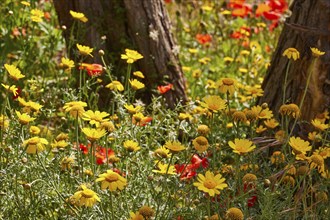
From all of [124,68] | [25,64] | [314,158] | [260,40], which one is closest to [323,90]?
[314,158]

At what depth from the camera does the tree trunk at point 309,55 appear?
3.44 metres

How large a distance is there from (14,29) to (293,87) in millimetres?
1755

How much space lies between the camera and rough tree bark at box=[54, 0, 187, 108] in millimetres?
4137

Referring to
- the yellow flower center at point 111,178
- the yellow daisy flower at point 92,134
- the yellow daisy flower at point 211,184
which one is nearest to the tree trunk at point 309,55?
the yellow daisy flower at point 211,184

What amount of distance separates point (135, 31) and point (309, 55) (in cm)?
105

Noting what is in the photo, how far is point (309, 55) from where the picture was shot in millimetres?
3451

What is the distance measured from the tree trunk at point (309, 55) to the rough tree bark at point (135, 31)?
2.63ft

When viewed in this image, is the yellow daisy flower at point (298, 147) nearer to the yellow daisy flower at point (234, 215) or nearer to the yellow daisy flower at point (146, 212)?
the yellow daisy flower at point (234, 215)

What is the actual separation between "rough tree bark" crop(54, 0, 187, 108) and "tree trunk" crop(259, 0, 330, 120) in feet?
2.63

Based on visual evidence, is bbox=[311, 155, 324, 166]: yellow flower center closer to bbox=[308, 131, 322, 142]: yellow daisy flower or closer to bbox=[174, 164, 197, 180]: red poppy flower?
bbox=[308, 131, 322, 142]: yellow daisy flower

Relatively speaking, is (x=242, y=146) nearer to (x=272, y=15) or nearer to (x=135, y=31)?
(x=135, y=31)

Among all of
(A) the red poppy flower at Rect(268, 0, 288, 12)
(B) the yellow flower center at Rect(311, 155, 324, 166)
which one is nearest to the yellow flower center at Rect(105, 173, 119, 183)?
(B) the yellow flower center at Rect(311, 155, 324, 166)

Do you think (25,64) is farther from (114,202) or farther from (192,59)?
(114,202)

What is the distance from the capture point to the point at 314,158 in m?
2.64
